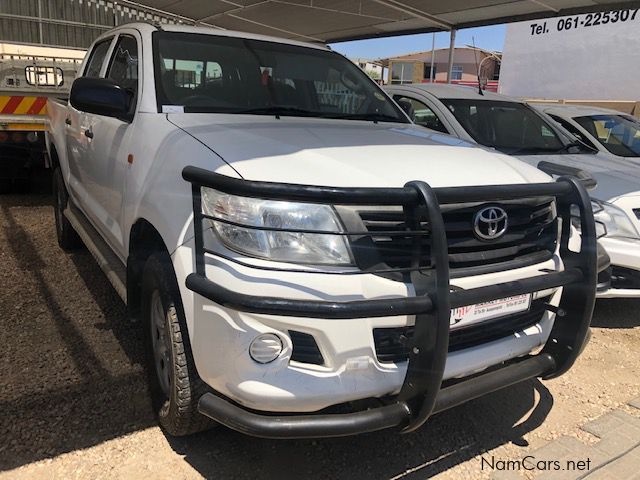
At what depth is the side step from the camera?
3.13 m

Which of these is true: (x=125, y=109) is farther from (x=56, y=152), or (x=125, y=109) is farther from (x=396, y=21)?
(x=396, y=21)

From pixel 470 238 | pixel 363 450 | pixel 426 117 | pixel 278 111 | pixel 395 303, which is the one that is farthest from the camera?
pixel 426 117

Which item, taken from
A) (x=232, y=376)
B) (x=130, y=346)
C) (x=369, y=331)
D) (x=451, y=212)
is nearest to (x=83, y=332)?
(x=130, y=346)

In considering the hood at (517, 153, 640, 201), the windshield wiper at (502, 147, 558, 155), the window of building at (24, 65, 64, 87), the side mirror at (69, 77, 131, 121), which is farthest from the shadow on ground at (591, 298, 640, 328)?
the window of building at (24, 65, 64, 87)

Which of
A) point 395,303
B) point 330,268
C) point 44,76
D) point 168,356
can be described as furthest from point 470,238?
point 44,76

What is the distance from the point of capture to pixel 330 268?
201 cm

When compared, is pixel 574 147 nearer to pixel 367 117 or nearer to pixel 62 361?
pixel 367 117

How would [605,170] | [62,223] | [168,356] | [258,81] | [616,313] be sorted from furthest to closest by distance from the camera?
1. [62,223]
2. [605,170]
3. [616,313]
4. [258,81]
5. [168,356]

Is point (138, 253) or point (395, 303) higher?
point (395, 303)

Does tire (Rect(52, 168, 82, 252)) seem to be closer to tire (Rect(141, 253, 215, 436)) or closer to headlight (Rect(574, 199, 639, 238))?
tire (Rect(141, 253, 215, 436))

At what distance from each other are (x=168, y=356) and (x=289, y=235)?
0.83m

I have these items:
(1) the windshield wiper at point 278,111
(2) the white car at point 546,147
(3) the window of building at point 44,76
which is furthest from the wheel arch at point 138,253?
(3) the window of building at point 44,76

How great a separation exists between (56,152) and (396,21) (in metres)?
7.27

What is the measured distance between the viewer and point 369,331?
6.60 feet
